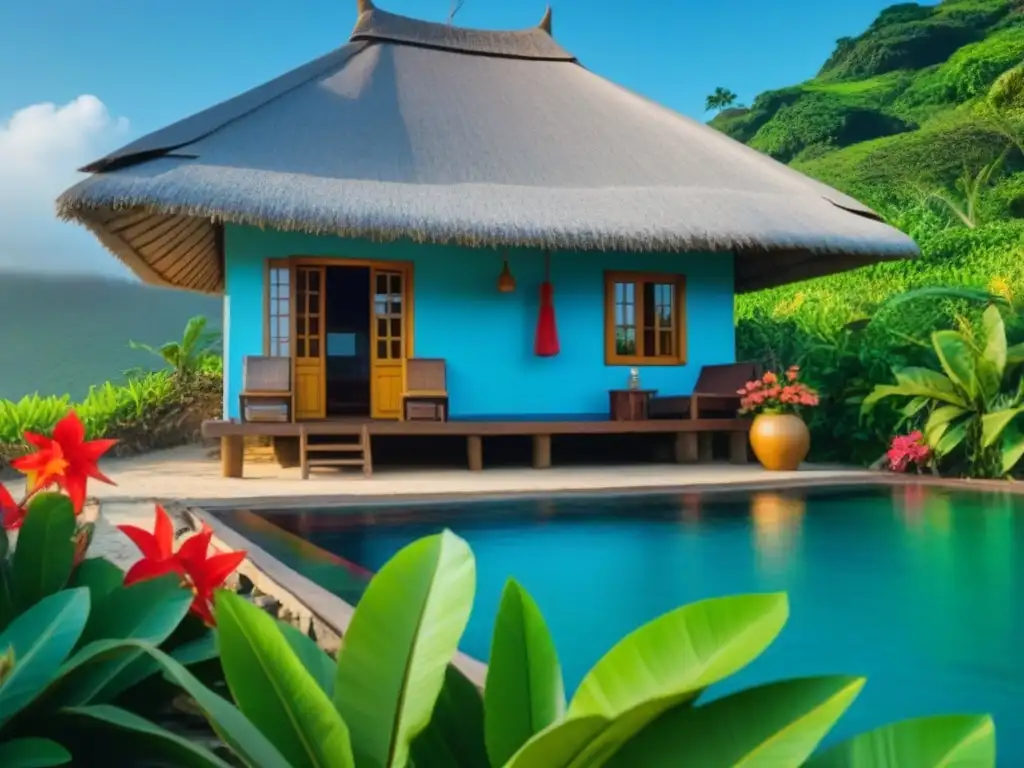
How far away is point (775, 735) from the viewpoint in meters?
0.72

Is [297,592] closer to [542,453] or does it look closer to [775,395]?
[542,453]

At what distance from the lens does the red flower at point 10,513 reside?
1263 mm

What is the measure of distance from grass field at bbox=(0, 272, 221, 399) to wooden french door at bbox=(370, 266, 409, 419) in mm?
16197

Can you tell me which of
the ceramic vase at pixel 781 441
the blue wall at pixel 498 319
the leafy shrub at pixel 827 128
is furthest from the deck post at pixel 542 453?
the leafy shrub at pixel 827 128

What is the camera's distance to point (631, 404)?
893cm

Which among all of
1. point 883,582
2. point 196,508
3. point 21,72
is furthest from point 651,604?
point 21,72

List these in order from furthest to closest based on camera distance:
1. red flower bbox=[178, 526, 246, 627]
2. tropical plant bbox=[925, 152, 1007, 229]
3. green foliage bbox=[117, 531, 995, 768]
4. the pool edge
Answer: tropical plant bbox=[925, 152, 1007, 229]
the pool edge
red flower bbox=[178, 526, 246, 627]
green foliage bbox=[117, 531, 995, 768]

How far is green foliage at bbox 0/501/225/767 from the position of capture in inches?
35.3

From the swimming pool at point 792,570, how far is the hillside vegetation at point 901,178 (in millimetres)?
2506

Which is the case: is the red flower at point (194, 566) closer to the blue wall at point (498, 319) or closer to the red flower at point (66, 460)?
the red flower at point (66, 460)

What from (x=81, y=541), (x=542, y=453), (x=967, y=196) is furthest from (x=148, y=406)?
(x=967, y=196)

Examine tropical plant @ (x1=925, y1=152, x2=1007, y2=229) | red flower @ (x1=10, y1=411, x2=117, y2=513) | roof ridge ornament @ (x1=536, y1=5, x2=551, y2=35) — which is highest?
roof ridge ornament @ (x1=536, y1=5, x2=551, y2=35)

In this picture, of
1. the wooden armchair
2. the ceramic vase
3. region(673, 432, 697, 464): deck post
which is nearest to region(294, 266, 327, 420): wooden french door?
the wooden armchair

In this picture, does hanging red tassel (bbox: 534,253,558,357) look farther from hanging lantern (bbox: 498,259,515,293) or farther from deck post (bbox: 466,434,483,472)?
deck post (bbox: 466,434,483,472)
